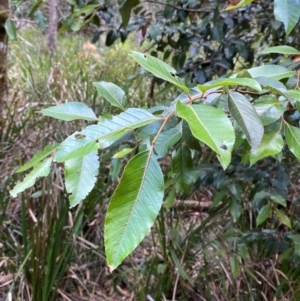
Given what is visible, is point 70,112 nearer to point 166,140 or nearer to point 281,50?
point 166,140

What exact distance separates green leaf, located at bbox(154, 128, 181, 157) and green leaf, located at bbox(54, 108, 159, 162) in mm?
230

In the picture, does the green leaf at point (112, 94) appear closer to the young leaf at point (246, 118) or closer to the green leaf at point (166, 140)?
the green leaf at point (166, 140)

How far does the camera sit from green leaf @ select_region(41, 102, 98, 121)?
68 cm

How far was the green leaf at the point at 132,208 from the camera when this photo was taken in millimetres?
498

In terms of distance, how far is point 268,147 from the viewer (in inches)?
26.4

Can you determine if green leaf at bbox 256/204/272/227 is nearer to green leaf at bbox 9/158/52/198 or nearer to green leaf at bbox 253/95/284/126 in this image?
green leaf at bbox 253/95/284/126

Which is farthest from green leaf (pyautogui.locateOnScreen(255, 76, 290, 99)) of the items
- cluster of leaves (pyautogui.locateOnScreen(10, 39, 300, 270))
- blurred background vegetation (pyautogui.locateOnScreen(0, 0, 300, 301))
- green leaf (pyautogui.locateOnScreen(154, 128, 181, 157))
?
blurred background vegetation (pyautogui.locateOnScreen(0, 0, 300, 301))

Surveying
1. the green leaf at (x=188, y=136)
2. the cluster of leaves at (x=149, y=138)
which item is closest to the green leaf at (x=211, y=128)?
the cluster of leaves at (x=149, y=138)

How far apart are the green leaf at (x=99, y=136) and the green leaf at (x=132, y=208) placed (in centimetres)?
4

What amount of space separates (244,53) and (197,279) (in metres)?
0.94

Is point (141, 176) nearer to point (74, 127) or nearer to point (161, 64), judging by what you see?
point (161, 64)

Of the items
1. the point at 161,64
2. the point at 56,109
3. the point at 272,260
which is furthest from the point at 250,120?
the point at 272,260

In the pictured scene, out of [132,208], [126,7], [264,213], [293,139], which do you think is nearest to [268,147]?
[293,139]

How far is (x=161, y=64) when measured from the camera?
0.65 meters
